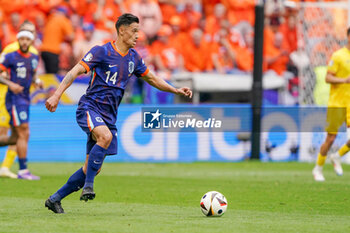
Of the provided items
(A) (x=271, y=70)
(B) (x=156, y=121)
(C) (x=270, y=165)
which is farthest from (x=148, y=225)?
(A) (x=271, y=70)

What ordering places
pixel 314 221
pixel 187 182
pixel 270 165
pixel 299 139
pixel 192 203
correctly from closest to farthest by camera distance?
pixel 314 221, pixel 192 203, pixel 187 182, pixel 270 165, pixel 299 139

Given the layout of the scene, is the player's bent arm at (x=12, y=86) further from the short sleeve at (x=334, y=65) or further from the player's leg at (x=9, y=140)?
the short sleeve at (x=334, y=65)

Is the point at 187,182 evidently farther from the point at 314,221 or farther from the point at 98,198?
the point at 314,221

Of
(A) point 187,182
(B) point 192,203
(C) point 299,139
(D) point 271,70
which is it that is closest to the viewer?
(B) point 192,203

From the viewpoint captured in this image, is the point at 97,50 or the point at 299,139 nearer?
the point at 97,50

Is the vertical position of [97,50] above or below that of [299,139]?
above

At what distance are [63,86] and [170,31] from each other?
13.3 m

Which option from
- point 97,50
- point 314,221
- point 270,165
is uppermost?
point 97,50

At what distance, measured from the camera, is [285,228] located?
706 centimetres

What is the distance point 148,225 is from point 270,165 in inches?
400

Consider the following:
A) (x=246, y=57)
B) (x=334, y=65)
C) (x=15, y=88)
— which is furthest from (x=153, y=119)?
(x=246, y=57)

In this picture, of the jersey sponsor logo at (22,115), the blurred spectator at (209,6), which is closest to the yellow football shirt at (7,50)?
the jersey sponsor logo at (22,115)

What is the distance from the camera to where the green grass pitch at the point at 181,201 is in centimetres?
720

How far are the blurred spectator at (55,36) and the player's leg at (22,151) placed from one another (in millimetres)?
5745
